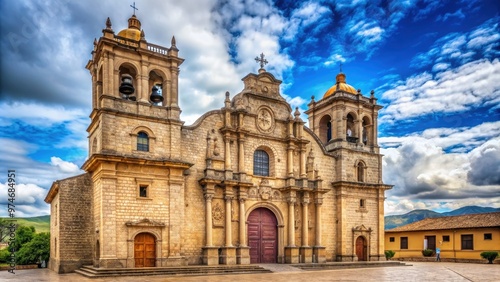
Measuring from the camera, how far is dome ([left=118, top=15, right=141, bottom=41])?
81.8 ft

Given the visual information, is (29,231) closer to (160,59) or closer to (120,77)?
(120,77)

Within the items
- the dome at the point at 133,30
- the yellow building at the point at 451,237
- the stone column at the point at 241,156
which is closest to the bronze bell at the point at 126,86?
the dome at the point at 133,30

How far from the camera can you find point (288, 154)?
28.4 meters

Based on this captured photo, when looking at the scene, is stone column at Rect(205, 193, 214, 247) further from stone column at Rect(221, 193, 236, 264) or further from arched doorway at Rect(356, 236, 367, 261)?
arched doorway at Rect(356, 236, 367, 261)

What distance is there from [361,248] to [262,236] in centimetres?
889

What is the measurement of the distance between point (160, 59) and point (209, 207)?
373 inches

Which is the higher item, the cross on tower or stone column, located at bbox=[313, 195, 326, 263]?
the cross on tower

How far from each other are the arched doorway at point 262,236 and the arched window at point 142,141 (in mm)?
8463

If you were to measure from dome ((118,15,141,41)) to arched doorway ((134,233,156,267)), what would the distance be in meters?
12.1

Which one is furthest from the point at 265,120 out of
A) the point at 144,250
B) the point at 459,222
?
the point at 459,222

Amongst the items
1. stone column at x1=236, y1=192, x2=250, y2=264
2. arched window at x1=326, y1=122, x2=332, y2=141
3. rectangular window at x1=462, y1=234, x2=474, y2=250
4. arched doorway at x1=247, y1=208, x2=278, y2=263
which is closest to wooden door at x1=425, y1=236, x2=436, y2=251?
rectangular window at x1=462, y1=234, x2=474, y2=250

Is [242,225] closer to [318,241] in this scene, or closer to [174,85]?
[318,241]

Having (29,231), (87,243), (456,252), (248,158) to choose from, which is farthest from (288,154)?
(29,231)

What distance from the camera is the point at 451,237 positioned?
3659 cm
